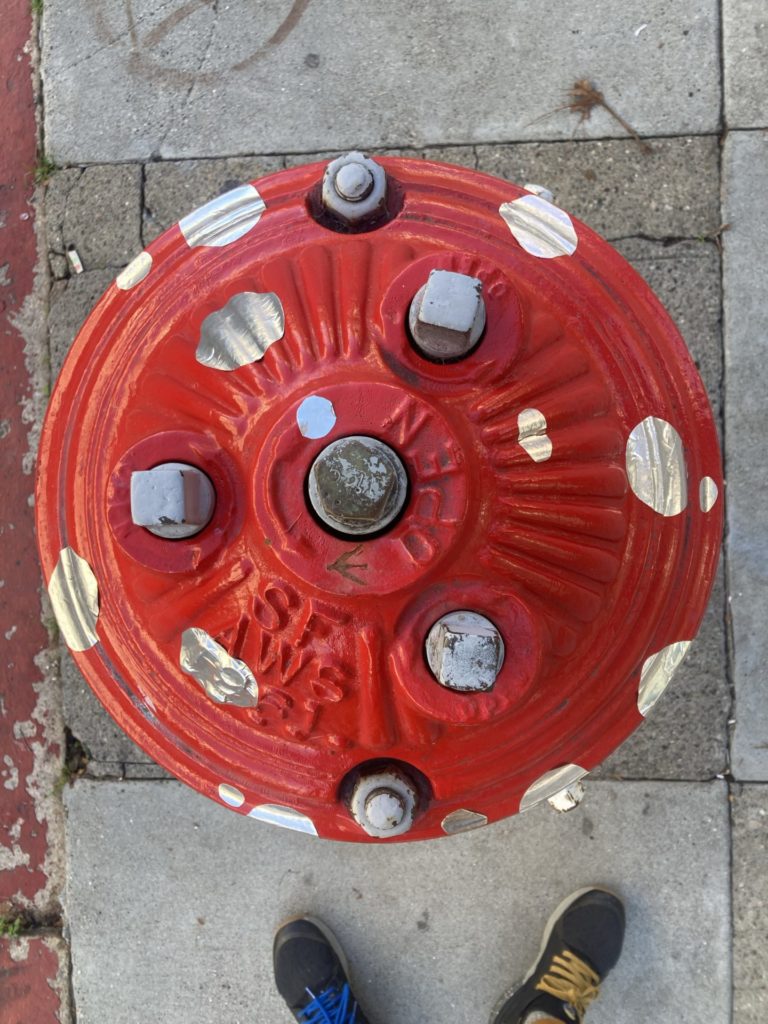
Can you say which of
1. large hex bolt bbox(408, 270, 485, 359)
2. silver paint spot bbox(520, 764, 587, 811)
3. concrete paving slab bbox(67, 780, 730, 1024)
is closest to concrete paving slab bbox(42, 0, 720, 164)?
large hex bolt bbox(408, 270, 485, 359)

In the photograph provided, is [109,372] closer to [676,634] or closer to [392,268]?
[392,268]

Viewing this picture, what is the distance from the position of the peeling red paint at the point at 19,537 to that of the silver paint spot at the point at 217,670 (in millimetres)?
1130

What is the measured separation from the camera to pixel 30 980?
1895mm

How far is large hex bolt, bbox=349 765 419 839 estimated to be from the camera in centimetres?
87

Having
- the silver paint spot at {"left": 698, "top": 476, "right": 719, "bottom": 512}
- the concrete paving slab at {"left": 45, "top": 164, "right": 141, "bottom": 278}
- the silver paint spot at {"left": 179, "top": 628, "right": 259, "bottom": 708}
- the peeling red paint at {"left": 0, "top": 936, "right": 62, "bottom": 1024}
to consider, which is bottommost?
the peeling red paint at {"left": 0, "top": 936, "right": 62, "bottom": 1024}

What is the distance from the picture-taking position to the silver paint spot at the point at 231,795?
101cm

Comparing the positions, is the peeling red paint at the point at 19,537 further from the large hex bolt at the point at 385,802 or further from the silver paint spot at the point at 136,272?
the large hex bolt at the point at 385,802

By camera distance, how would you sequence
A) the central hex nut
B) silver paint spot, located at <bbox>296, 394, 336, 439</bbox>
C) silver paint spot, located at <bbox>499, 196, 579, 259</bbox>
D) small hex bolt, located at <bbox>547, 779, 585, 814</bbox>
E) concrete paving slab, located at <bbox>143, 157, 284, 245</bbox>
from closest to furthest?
the central hex nut
silver paint spot, located at <bbox>296, 394, 336, 439</bbox>
silver paint spot, located at <bbox>499, 196, 579, 259</bbox>
small hex bolt, located at <bbox>547, 779, 585, 814</bbox>
concrete paving slab, located at <bbox>143, 157, 284, 245</bbox>

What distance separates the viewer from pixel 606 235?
1748mm

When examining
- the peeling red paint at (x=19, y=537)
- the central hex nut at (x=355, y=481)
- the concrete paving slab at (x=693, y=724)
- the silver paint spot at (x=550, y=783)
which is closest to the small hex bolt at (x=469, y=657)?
the central hex nut at (x=355, y=481)

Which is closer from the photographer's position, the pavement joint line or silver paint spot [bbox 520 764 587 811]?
silver paint spot [bbox 520 764 587 811]

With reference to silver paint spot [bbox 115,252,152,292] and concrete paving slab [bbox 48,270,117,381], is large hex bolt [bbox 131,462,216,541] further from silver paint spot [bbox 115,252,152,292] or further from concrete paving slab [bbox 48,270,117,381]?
concrete paving slab [bbox 48,270,117,381]

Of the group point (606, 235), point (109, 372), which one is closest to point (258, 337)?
point (109, 372)

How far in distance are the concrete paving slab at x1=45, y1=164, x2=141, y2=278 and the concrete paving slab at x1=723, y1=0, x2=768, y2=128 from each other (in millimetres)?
1437
